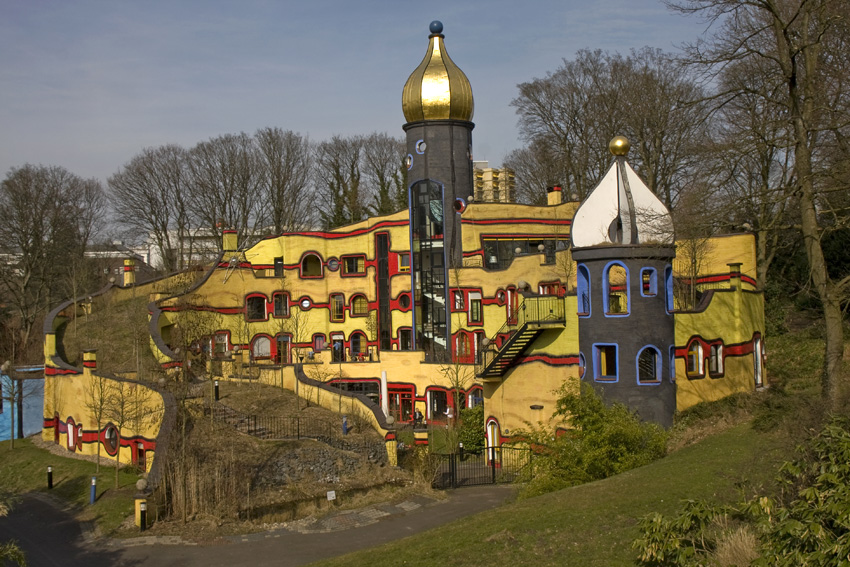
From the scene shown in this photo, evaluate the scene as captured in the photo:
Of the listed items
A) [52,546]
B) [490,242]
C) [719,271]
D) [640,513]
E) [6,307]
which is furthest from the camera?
[6,307]

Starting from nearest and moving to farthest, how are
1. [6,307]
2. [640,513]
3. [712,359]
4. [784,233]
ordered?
[640,513] → [712,359] → [784,233] → [6,307]

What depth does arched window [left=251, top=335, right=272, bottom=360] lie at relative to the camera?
43.2 m

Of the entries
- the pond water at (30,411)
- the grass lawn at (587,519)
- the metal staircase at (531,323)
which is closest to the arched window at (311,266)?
the pond water at (30,411)

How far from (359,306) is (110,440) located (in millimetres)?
16968

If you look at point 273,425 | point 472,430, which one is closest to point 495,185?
point 472,430

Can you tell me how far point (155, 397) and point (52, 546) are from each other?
23.8 feet

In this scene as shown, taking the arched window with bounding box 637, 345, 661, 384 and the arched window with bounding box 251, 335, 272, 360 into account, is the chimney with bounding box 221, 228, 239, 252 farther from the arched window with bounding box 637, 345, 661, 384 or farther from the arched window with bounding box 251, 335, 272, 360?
the arched window with bounding box 637, 345, 661, 384

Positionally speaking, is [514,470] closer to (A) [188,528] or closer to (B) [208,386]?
(A) [188,528]

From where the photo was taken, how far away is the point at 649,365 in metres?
23.4

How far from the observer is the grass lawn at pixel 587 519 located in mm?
12664

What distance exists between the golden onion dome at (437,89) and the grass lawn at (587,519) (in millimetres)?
25748

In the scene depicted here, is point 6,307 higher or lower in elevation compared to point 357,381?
higher

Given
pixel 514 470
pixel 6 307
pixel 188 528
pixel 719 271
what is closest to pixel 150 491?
pixel 188 528

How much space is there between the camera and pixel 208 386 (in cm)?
3275
